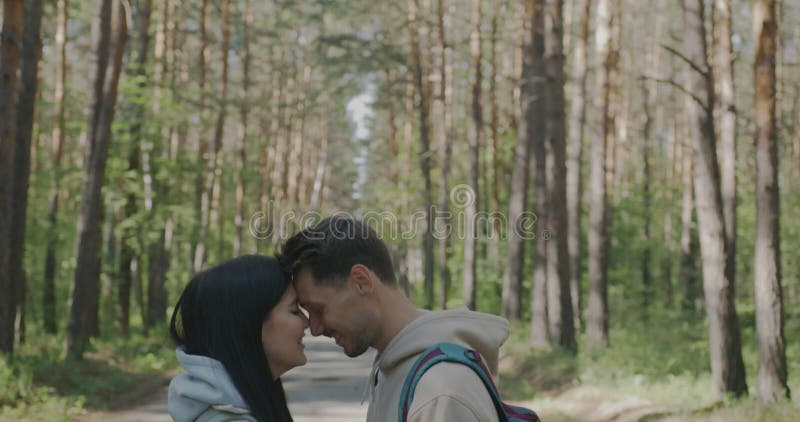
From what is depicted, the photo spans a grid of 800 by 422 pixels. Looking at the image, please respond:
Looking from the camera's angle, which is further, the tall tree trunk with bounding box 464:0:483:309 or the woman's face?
the tall tree trunk with bounding box 464:0:483:309

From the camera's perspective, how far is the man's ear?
285 centimetres

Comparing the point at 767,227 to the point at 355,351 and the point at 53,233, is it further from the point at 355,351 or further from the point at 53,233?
the point at 53,233

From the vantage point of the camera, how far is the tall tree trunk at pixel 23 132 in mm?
14078

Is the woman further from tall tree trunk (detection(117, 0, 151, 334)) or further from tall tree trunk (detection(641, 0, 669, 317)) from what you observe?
tall tree trunk (detection(641, 0, 669, 317))

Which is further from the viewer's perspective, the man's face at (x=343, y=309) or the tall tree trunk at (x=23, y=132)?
the tall tree trunk at (x=23, y=132)

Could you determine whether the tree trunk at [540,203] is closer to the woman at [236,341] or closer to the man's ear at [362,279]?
the man's ear at [362,279]

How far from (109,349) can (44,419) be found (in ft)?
26.2

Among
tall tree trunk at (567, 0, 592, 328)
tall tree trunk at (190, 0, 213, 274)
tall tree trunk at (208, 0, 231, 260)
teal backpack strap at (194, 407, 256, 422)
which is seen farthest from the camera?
tall tree trunk at (208, 0, 231, 260)

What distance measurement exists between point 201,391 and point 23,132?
43.6 feet

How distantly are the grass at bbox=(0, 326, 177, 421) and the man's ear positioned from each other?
849 cm

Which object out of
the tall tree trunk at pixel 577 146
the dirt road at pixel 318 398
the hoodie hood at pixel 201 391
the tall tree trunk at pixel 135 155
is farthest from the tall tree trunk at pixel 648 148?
the hoodie hood at pixel 201 391

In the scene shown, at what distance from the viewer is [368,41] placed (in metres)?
32.3

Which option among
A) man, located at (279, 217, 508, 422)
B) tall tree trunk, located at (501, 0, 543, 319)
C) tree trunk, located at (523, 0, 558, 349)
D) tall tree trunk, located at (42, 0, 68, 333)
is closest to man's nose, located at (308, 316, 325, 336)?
man, located at (279, 217, 508, 422)

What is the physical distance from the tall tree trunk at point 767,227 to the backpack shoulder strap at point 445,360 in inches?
363
